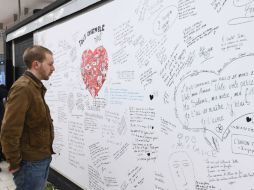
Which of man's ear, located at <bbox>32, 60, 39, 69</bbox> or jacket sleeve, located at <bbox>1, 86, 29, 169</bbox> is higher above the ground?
man's ear, located at <bbox>32, 60, 39, 69</bbox>

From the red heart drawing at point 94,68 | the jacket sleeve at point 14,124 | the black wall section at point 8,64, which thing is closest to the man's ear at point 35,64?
the jacket sleeve at point 14,124

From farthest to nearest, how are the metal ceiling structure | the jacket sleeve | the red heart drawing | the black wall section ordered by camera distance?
the metal ceiling structure < the black wall section < the red heart drawing < the jacket sleeve

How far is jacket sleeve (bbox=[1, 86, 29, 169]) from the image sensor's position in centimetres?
193

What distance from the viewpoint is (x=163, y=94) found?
1920 millimetres

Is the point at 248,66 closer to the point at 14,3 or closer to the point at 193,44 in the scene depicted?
the point at 193,44

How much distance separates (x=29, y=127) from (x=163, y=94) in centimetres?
91

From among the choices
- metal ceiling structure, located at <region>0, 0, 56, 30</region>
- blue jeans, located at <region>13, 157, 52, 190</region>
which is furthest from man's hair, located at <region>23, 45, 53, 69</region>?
metal ceiling structure, located at <region>0, 0, 56, 30</region>

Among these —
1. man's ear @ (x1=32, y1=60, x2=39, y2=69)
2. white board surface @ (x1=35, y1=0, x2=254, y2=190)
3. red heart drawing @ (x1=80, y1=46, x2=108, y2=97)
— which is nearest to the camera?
white board surface @ (x1=35, y1=0, x2=254, y2=190)

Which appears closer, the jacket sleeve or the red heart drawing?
the jacket sleeve

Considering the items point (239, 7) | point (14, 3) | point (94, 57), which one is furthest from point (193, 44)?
point (14, 3)

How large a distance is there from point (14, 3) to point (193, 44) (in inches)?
217

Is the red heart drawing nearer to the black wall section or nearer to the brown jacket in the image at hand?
the brown jacket

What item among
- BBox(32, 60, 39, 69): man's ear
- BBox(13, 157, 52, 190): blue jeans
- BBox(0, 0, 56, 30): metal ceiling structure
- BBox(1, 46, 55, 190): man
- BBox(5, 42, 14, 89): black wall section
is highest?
BBox(0, 0, 56, 30): metal ceiling structure

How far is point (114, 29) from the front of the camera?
238 cm
